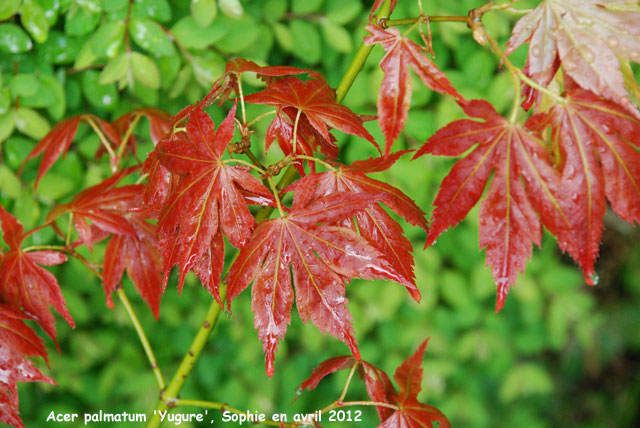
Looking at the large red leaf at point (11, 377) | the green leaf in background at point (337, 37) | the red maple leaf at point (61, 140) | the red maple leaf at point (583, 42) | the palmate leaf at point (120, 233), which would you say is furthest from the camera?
the green leaf in background at point (337, 37)

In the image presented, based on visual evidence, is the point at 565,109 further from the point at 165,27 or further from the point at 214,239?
the point at 165,27

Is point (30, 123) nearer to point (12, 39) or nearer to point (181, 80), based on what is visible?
point (12, 39)

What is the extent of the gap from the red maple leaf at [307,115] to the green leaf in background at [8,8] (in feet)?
2.09

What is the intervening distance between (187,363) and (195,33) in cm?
61

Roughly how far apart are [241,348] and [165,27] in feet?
2.54

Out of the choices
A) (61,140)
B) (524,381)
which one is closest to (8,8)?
(61,140)

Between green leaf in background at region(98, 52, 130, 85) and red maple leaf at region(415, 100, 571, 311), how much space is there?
2.27 feet

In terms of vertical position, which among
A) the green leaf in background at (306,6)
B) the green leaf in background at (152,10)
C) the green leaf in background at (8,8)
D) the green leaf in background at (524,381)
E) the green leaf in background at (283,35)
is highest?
the green leaf in background at (8,8)

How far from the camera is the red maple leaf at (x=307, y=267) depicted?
521 millimetres

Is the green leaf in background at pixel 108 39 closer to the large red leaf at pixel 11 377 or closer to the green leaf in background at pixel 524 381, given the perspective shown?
the large red leaf at pixel 11 377

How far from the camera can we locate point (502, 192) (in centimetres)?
53

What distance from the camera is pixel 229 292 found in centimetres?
54

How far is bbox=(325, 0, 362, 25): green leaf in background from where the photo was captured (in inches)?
43.2

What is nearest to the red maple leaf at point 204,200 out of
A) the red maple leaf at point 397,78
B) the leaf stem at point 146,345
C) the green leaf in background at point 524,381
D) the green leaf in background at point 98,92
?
the red maple leaf at point 397,78
